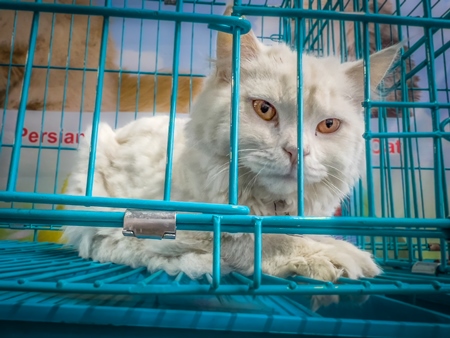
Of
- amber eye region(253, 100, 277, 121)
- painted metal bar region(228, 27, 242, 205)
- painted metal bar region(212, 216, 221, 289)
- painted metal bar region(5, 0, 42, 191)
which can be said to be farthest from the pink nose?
painted metal bar region(5, 0, 42, 191)

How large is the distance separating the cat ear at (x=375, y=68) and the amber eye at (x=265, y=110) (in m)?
0.35

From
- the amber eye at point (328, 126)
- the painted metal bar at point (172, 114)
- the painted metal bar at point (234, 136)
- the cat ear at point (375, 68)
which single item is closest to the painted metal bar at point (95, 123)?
the painted metal bar at point (172, 114)

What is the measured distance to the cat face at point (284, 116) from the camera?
3.00 ft

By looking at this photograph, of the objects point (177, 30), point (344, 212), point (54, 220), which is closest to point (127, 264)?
point (54, 220)

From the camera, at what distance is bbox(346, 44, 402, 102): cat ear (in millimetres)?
1033

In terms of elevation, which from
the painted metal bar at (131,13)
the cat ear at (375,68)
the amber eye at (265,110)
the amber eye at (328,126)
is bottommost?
the amber eye at (328,126)

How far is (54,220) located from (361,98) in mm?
1001

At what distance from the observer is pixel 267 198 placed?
1.04 m

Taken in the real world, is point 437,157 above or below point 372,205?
above

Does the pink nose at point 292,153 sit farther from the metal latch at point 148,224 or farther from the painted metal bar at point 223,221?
the metal latch at point 148,224

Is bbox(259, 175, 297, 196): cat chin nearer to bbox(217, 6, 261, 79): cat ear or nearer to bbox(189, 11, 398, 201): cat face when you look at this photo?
bbox(189, 11, 398, 201): cat face

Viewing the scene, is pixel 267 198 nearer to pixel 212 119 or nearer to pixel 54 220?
pixel 212 119

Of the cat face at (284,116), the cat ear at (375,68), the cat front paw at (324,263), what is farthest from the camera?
the cat ear at (375,68)

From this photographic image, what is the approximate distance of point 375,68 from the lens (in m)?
1.09
